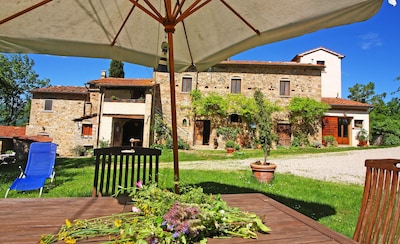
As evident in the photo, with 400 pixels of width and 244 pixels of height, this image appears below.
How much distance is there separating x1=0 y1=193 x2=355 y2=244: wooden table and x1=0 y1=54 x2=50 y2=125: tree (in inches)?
1257

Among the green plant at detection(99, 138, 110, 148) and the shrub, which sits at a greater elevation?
the shrub

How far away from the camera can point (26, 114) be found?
1134 inches

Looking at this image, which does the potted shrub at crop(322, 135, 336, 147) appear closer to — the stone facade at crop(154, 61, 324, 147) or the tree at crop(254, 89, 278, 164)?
the stone facade at crop(154, 61, 324, 147)

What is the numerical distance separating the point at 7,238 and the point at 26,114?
115 ft

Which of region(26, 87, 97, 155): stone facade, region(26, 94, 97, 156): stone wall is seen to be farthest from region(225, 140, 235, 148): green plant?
region(26, 94, 97, 156): stone wall

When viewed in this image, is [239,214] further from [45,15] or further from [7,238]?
[45,15]

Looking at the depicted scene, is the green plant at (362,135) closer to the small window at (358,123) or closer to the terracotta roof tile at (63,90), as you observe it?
the small window at (358,123)

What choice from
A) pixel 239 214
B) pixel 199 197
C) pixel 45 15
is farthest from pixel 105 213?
pixel 45 15

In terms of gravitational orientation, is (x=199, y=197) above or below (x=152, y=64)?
below

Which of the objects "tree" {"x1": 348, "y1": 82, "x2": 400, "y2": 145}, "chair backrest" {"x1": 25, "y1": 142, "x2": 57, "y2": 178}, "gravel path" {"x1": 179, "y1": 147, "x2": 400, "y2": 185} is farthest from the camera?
"tree" {"x1": 348, "y1": 82, "x2": 400, "y2": 145}

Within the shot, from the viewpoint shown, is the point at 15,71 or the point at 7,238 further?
the point at 15,71

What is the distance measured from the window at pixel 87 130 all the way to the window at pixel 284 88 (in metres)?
14.7

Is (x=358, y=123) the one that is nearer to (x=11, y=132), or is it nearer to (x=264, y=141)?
(x=264, y=141)

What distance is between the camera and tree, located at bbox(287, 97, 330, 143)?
16.5 metres
